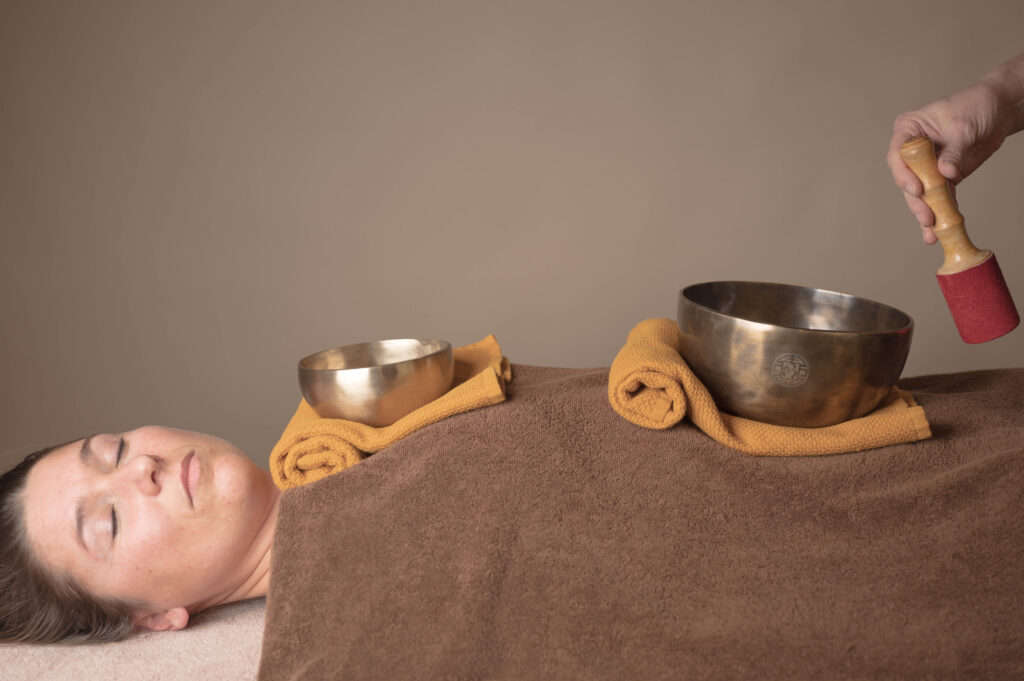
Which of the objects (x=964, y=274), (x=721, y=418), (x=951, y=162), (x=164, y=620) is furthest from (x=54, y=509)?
(x=951, y=162)

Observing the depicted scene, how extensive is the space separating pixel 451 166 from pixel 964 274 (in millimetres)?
1927

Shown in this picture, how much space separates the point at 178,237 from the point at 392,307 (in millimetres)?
803

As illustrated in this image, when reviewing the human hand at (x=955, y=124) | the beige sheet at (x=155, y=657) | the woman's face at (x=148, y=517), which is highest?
the human hand at (x=955, y=124)

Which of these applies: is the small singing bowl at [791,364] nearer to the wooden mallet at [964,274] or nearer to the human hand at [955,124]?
the wooden mallet at [964,274]

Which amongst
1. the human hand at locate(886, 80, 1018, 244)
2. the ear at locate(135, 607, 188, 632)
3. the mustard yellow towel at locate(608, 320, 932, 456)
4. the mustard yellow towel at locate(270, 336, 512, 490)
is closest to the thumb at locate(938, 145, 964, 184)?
the human hand at locate(886, 80, 1018, 244)

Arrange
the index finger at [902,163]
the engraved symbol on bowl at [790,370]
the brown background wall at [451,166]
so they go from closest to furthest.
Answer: the engraved symbol on bowl at [790,370]
the index finger at [902,163]
the brown background wall at [451,166]

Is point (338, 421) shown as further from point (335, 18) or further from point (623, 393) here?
point (335, 18)

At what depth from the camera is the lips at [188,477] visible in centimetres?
127

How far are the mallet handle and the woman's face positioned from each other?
118 centimetres

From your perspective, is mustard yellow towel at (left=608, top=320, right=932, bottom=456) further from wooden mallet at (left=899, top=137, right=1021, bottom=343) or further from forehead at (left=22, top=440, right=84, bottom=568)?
forehead at (left=22, top=440, right=84, bottom=568)

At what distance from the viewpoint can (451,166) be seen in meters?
2.73

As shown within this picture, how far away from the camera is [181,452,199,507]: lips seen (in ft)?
4.15

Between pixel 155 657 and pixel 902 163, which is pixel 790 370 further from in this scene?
pixel 155 657

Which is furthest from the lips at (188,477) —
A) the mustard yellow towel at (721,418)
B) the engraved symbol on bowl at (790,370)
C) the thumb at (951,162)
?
the thumb at (951,162)
